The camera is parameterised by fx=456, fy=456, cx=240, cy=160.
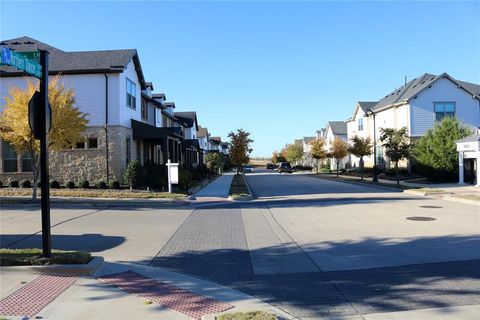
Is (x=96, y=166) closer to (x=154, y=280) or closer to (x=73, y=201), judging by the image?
(x=73, y=201)

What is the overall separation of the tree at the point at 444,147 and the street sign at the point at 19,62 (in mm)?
32913

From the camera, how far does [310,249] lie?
9750 mm

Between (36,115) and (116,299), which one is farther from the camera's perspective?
(36,115)

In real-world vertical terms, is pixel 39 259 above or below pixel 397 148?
below

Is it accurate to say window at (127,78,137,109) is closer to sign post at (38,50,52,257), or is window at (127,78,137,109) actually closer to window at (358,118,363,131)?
sign post at (38,50,52,257)

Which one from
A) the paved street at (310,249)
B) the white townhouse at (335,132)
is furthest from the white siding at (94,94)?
Result: the white townhouse at (335,132)

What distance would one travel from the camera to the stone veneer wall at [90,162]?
26.3m

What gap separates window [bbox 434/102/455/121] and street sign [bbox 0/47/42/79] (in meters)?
41.6

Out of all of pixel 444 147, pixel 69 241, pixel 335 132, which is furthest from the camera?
pixel 335 132

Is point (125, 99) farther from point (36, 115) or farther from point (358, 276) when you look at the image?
point (358, 276)

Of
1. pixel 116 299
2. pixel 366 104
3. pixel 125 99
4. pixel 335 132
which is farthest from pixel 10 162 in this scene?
pixel 335 132

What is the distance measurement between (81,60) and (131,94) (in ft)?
11.9

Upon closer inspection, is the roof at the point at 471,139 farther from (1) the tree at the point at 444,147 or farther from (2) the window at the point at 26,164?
(2) the window at the point at 26,164

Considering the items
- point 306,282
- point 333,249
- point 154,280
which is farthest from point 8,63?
point 333,249
